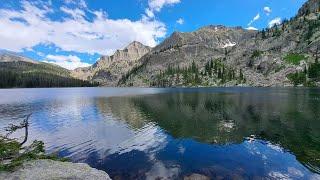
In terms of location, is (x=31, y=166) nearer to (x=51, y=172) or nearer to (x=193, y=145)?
(x=51, y=172)

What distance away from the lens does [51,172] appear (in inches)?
1192

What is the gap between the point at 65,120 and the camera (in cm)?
8288

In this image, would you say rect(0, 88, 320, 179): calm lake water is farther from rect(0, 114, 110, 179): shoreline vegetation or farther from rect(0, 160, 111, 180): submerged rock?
rect(0, 114, 110, 179): shoreline vegetation

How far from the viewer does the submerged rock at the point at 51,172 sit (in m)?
28.1

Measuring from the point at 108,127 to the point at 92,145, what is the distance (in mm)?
18650

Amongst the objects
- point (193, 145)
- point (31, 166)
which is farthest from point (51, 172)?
point (193, 145)

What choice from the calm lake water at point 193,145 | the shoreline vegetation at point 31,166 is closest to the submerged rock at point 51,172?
the shoreline vegetation at point 31,166

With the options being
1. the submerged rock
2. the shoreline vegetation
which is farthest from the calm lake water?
the shoreline vegetation

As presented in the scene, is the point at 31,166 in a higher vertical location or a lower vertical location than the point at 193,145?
higher

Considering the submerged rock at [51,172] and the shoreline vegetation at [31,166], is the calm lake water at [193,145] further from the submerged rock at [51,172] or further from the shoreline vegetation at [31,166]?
the shoreline vegetation at [31,166]

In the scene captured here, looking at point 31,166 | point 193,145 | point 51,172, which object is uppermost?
point 31,166

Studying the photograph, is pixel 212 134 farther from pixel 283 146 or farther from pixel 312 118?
pixel 312 118

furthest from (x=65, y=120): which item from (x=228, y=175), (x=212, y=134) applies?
(x=228, y=175)

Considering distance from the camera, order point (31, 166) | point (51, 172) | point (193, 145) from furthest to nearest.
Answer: point (193, 145) < point (31, 166) < point (51, 172)
